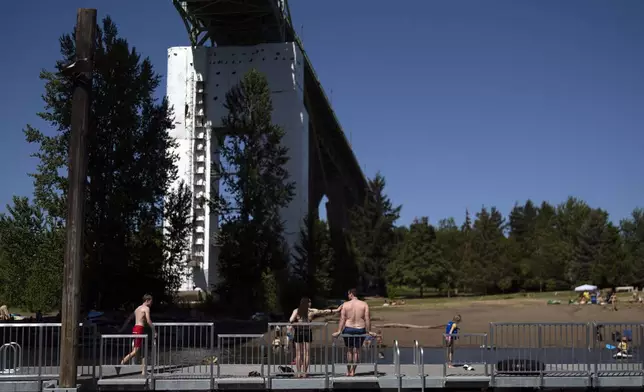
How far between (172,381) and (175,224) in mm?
28188

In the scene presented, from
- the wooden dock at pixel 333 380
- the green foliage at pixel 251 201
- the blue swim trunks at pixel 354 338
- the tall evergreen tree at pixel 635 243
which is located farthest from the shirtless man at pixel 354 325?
the tall evergreen tree at pixel 635 243

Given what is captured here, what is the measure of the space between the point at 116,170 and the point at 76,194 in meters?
A: 25.1

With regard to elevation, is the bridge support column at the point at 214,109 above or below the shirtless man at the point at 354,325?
above

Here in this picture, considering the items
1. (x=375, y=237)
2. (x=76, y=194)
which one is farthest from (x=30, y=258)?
(x=375, y=237)

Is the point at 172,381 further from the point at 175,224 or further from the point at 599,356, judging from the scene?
the point at 175,224

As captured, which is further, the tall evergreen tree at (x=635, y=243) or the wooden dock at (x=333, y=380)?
the tall evergreen tree at (x=635, y=243)

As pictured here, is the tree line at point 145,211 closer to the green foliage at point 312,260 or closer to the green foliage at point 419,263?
the green foliage at point 312,260

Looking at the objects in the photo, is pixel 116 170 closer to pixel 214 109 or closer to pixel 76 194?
pixel 214 109

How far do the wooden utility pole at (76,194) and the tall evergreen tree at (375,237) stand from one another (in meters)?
65.6

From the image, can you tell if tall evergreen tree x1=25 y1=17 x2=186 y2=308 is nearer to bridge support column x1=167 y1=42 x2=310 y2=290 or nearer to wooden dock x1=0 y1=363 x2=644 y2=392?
bridge support column x1=167 y1=42 x2=310 y2=290

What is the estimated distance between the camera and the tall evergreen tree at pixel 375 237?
81125 millimetres

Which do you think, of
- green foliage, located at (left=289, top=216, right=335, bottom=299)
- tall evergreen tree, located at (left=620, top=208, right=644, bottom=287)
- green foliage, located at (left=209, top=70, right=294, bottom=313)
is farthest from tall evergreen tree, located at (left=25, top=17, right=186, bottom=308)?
tall evergreen tree, located at (left=620, top=208, right=644, bottom=287)

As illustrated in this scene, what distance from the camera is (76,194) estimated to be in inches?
513

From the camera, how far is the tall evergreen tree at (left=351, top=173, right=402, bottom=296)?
81125mm
